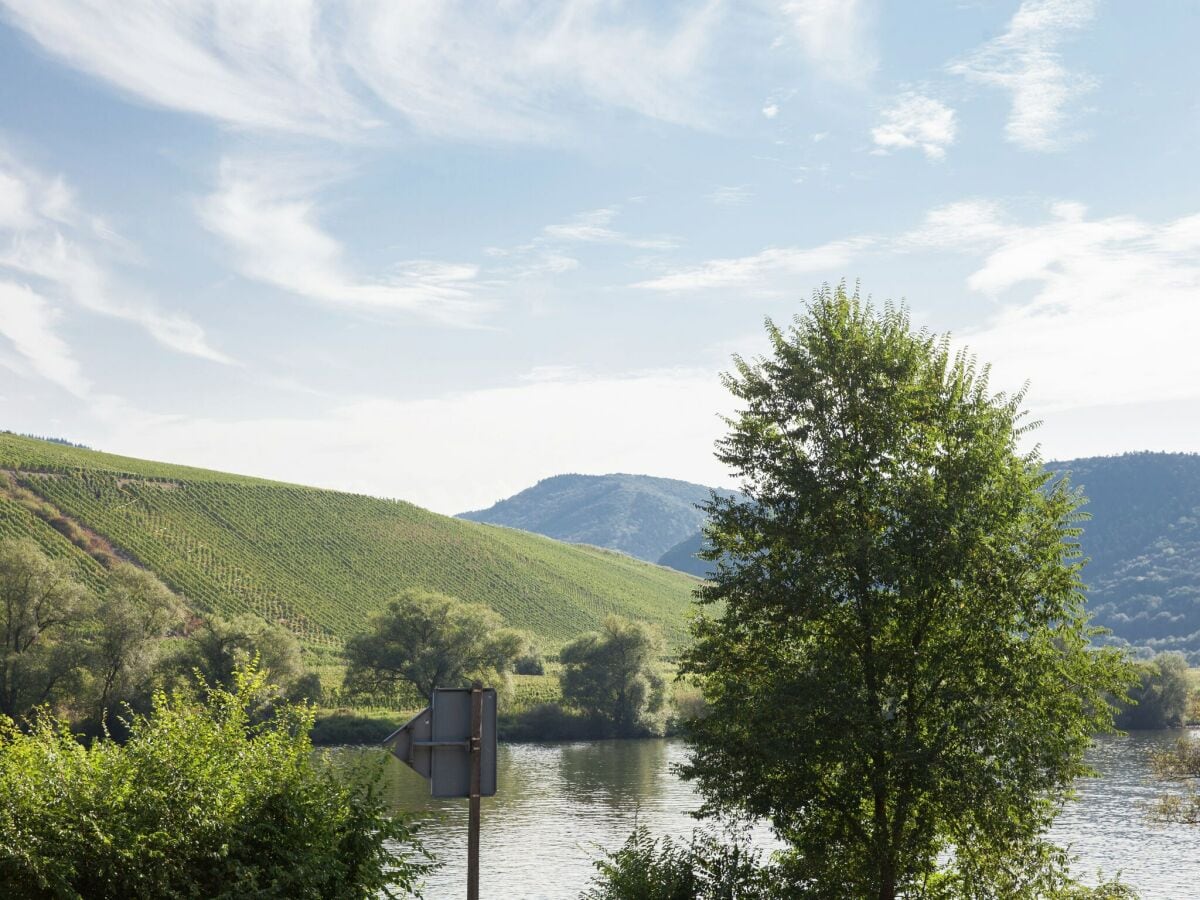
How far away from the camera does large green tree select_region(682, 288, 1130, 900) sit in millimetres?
17234

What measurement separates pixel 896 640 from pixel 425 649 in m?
67.1

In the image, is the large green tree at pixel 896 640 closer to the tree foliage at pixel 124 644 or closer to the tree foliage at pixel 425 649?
the tree foliage at pixel 124 644

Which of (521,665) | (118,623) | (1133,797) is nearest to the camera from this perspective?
(1133,797)

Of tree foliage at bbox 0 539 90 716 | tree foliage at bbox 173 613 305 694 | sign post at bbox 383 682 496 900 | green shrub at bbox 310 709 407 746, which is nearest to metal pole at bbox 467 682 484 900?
sign post at bbox 383 682 496 900

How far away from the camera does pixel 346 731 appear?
74.8 metres

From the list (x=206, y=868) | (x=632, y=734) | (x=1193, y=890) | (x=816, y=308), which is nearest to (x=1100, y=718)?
(x=816, y=308)

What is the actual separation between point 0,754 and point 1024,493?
15.3 m

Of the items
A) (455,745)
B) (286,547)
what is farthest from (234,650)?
(286,547)

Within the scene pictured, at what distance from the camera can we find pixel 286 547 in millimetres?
135375

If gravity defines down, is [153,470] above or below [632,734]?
above

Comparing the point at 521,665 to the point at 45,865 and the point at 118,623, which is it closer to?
the point at 118,623

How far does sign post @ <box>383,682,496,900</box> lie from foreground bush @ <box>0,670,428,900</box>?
228 cm

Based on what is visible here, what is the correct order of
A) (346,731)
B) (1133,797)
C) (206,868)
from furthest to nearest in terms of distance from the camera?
(346,731)
(1133,797)
(206,868)

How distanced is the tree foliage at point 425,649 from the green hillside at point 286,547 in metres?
23.9
